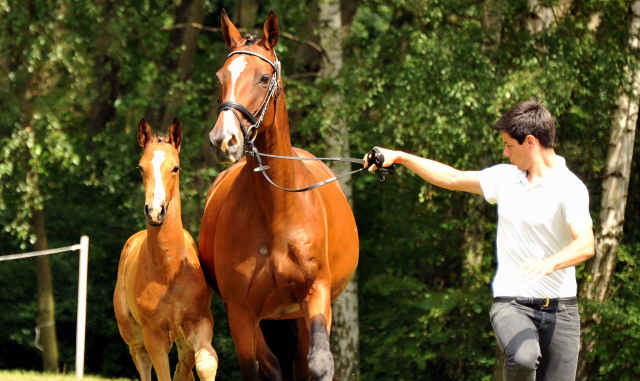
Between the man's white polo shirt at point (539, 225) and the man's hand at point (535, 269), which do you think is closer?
the man's hand at point (535, 269)

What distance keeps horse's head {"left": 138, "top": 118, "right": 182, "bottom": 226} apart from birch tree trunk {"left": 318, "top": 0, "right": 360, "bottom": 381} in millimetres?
4818

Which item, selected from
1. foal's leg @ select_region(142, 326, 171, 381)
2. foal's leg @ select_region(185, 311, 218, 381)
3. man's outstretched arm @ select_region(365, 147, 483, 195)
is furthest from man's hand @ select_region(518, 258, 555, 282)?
foal's leg @ select_region(142, 326, 171, 381)

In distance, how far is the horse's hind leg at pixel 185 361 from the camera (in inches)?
227

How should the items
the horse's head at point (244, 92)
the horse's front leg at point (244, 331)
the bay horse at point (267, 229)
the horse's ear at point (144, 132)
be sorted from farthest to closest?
1. the horse's ear at point (144, 132)
2. the horse's front leg at point (244, 331)
3. the bay horse at point (267, 229)
4. the horse's head at point (244, 92)

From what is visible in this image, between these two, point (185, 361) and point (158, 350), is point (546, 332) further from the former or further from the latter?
point (185, 361)

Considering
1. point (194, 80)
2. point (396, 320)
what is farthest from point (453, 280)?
point (194, 80)

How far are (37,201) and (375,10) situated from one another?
5835mm

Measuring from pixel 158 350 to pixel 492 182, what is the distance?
8.53 ft

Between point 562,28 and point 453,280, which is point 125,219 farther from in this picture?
point 562,28

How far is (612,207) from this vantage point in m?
10.5

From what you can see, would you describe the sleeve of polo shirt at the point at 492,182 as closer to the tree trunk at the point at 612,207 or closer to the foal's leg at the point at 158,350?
the foal's leg at the point at 158,350

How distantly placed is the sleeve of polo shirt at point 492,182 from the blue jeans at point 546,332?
0.58 meters

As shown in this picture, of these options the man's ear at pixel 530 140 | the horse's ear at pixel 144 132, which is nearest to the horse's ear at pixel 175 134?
the horse's ear at pixel 144 132

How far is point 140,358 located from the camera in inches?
Result: 232
